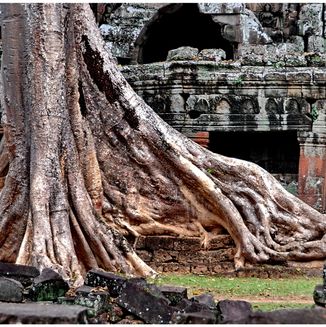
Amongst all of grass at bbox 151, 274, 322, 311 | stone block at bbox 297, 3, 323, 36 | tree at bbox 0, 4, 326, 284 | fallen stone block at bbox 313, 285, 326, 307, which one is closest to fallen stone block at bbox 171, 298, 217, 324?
fallen stone block at bbox 313, 285, 326, 307

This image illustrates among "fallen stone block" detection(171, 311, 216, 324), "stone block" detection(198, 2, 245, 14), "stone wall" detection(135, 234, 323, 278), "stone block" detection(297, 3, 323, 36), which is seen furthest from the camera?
"stone block" detection(297, 3, 323, 36)

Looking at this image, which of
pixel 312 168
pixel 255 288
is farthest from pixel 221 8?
pixel 255 288

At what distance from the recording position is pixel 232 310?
17.7 feet

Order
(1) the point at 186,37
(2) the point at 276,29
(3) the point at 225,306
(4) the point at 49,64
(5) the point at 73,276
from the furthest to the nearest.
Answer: (1) the point at 186,37, (2) the point at 276,29, (4) the point at 49,64, (5) the point at 73,276, (3) the point at 225,306

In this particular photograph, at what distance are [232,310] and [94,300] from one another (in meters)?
0.95

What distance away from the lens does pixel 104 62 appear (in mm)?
9016

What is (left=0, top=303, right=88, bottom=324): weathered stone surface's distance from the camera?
194 inches

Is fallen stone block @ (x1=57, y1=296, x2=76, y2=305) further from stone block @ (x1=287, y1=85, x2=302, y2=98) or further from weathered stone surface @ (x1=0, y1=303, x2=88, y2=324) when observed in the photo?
stone block @ (x1=287, y1=85, x2=302, y2=98)

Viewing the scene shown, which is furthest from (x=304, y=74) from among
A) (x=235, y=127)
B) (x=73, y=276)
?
(x=73, y=276)

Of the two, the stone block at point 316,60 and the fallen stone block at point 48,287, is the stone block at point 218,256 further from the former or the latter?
the stone block at point 316,60

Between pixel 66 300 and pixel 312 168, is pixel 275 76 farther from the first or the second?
pixel 66 300

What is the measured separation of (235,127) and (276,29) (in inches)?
117

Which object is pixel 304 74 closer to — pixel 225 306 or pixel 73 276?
pixel 73 276

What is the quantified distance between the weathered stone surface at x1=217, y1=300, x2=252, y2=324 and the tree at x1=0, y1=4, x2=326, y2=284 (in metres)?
2.11
